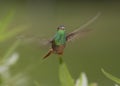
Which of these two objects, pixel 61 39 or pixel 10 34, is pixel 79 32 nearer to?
pixel 61 39

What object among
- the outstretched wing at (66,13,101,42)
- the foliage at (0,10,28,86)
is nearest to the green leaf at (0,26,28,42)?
the foliage at (0,10,28,86)

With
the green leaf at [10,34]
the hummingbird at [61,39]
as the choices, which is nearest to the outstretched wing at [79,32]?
the hummingbird at [61,39]

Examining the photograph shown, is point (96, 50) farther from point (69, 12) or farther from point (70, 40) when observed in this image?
point (69, 12)

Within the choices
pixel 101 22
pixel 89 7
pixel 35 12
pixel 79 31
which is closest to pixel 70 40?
pixel 79 31

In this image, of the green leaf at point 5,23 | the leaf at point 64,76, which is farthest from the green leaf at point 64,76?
the green leaf at point 5,23

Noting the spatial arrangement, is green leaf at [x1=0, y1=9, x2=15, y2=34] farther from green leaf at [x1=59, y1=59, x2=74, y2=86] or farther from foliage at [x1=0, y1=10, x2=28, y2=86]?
green leaf at [x1=59, y1=59, x2=74, y2=86]

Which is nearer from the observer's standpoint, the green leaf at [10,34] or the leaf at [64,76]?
the leaf at [64,76]

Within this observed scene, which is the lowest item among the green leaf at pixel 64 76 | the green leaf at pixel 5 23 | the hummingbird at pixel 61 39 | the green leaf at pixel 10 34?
the green leaf at pixel 64 76

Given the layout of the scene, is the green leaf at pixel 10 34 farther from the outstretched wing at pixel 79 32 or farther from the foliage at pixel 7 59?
the outstretched wing at pixel 79 32

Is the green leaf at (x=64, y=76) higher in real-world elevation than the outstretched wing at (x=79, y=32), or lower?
lower
